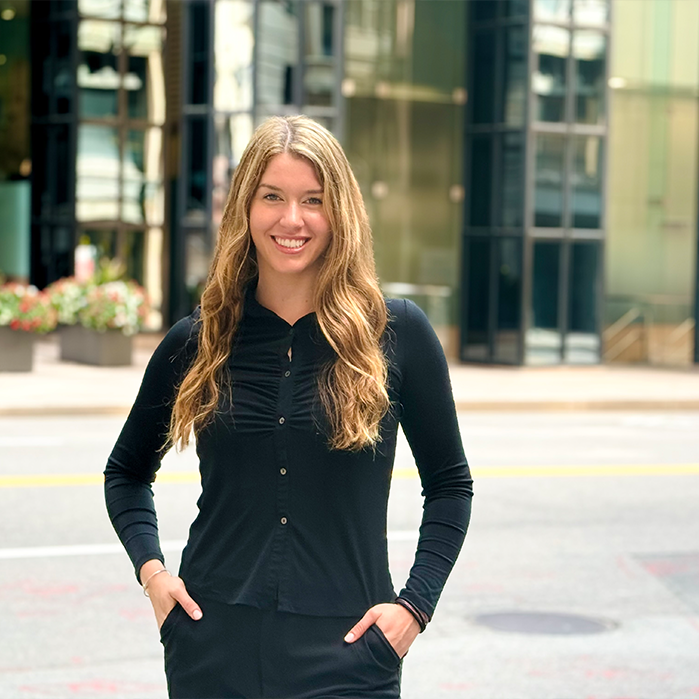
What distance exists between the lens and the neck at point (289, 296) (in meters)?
2.95

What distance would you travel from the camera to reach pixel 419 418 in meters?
2.92

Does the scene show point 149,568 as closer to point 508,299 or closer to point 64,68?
point 508,299

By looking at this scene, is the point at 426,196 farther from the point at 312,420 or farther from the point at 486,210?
the point at 312,420

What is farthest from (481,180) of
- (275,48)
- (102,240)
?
(102,240)

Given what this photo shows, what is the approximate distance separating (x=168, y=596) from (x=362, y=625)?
390 mm

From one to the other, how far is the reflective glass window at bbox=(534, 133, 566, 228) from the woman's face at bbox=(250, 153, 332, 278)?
932 inches

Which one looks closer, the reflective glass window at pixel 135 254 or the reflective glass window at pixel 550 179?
the reflective glass window at pixel 550 179

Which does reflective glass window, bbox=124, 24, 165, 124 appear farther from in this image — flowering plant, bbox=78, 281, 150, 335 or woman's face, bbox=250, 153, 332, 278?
woman's face, bbox=250, 153, 332, 278

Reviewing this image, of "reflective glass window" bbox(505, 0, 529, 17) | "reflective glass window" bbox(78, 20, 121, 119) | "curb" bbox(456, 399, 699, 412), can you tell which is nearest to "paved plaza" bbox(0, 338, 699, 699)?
"curb" bbox(456, 399, 699, 412)

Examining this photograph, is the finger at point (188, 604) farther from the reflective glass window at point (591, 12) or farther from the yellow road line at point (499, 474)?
the reflective glass window at point (591, 12)

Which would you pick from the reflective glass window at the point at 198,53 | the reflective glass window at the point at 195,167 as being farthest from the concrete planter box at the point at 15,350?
the reflective glass window at the point at 198,53

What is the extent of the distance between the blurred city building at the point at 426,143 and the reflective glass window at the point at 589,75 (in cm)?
5

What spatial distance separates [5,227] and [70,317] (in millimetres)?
11204

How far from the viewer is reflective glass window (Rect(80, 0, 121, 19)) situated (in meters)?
30.5
